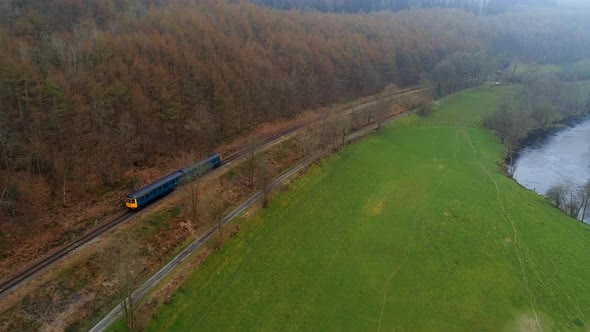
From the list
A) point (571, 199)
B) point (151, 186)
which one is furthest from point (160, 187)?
point (571, 199)

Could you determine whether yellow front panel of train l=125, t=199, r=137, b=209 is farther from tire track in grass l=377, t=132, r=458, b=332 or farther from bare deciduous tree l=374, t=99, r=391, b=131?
bare deciduous tree l=374, t=99, r=391, b=131

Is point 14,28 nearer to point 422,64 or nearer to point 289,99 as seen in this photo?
point 289,99

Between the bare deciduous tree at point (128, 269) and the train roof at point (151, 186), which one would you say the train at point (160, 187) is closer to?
the train roof at point (151, 186)

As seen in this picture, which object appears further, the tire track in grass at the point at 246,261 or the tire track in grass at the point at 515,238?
the tire track in grass at the point at 515,238

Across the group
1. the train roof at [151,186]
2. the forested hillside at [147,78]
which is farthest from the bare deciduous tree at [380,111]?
the train roof at [151,186]

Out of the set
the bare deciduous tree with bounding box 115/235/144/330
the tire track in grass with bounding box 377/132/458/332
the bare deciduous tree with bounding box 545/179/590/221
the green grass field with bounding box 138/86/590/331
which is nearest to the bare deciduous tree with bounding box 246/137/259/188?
the green grass field with bounding box 138/86/590/331

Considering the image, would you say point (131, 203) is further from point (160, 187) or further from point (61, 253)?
point (61, 253)
